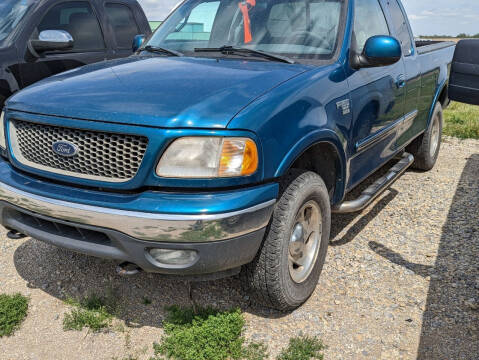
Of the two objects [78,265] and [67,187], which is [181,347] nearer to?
[67,187]

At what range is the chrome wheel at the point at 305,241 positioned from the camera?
2.88 m

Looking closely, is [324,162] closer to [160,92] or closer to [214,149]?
[214,149]

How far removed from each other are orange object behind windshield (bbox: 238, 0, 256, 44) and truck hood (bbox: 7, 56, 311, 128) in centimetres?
38

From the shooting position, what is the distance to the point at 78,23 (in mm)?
5629

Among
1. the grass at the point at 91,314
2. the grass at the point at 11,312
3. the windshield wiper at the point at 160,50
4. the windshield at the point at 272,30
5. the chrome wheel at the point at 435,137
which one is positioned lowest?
the chrome wheel at the point at 435,137

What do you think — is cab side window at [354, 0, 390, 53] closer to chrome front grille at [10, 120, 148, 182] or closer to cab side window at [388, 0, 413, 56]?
cab side window at [388, 0, 413, 56]

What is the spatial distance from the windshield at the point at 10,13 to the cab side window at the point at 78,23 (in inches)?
9.3

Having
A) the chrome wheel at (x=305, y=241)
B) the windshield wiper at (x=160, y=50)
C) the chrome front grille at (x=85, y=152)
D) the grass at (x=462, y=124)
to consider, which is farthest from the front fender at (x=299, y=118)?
the grass at (x=462, y=124)

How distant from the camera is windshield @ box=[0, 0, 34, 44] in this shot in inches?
198

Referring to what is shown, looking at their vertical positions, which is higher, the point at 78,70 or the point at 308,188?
the point at 78,70

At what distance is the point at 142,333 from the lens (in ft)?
9.11

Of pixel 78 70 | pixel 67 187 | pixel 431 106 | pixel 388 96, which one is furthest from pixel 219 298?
pixel 431 106

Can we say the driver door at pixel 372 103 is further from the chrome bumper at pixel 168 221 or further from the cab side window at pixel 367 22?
the chrome bumper at pixel 168 221

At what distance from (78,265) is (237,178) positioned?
176 centimetres
